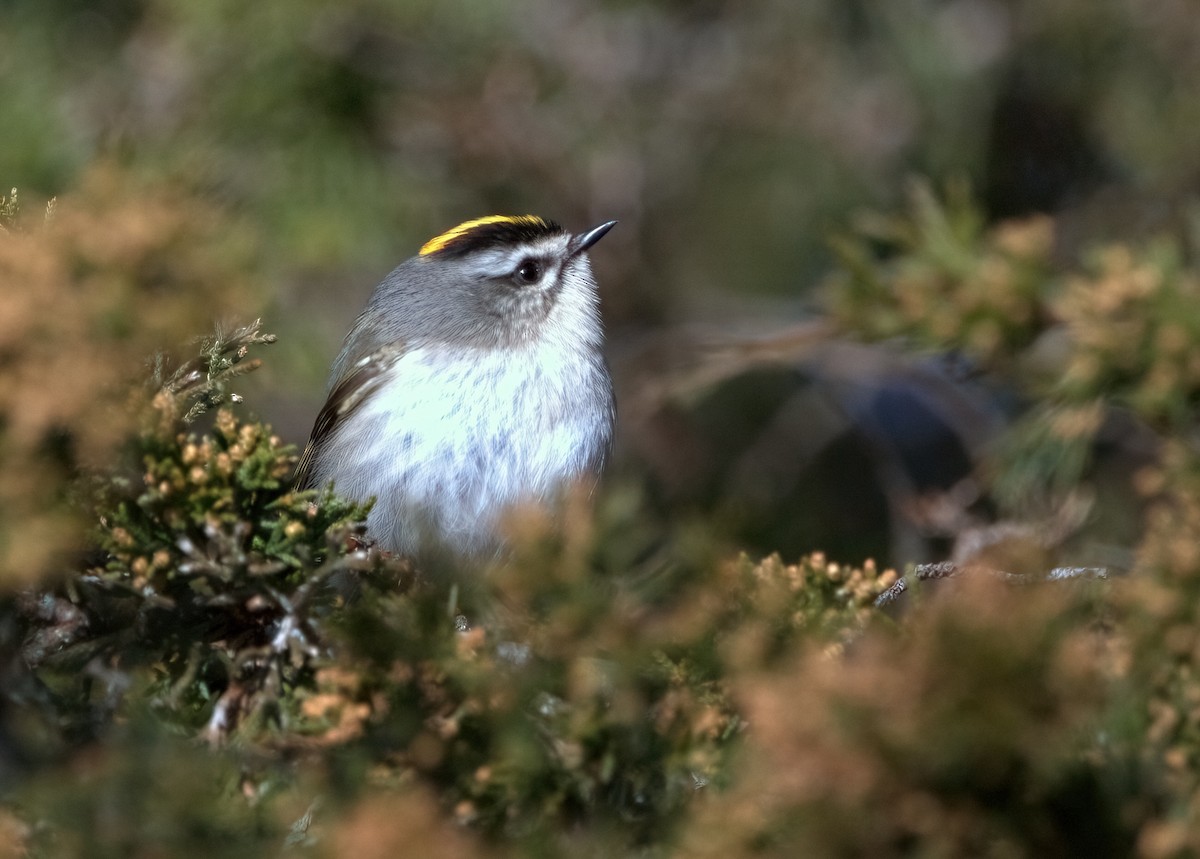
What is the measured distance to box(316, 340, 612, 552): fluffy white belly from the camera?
2.87 metres

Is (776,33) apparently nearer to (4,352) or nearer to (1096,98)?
(1096,98)

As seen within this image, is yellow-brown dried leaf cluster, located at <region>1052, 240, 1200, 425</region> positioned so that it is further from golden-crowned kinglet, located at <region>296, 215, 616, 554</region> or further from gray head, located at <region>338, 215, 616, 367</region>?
gray head, located at <region>338, 215, 616, 367</region>

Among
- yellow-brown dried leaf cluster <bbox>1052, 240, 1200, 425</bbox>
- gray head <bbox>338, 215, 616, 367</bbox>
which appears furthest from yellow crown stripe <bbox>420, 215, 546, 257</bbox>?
yellow-brown dried leaf cluster <bbox>1052, 240, 1200, 425</bbox>

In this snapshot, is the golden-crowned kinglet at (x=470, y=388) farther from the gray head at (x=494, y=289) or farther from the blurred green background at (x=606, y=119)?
the blurred green background at (x=606, y=119)

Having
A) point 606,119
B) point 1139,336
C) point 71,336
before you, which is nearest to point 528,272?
point 606,119

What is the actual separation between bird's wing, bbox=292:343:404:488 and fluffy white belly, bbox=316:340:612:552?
0.30ft

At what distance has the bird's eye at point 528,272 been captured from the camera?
3518mm

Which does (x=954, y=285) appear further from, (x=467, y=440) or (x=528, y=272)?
(x=528, y=272)

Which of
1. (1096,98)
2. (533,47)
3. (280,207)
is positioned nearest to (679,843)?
(280,207)

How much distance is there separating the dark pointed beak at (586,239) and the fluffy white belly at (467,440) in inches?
21.7

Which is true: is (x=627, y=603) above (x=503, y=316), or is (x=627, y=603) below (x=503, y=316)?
above

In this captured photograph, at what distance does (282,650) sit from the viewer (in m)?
1.43

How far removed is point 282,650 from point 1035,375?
5.02 feet

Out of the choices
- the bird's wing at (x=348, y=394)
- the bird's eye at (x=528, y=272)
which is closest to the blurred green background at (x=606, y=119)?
the bird's wing at (x=348, y=394)
